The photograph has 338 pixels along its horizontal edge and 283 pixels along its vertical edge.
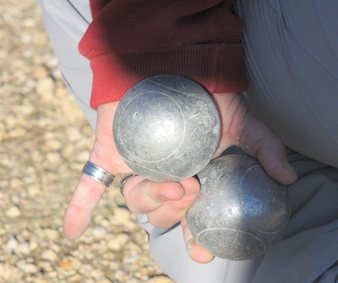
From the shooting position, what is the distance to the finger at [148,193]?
1.40 m

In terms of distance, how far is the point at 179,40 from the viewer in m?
1.43

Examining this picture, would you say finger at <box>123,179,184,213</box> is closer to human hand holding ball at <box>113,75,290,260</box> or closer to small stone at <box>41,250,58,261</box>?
human hand holding ball at <box>113,75,290,260</box>

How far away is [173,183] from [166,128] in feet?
0.44

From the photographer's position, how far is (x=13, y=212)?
2.24 meters

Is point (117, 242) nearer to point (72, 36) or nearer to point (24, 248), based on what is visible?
point (24, 248)

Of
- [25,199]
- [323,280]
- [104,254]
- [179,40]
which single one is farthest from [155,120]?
[25,199]

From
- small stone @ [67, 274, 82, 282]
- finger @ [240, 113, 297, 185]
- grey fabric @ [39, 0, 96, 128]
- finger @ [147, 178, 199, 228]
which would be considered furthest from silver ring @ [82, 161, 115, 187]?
small stone @ [67, 274, 82, 282]

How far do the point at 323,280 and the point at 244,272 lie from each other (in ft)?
0.90

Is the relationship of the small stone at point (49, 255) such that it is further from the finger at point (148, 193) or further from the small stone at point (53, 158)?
the finger at point (148, 193)

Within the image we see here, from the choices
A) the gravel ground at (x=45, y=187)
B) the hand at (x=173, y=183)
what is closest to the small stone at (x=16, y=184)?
the gravel ground at (x=45, y=187)

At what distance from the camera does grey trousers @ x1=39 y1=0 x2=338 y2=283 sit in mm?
1390

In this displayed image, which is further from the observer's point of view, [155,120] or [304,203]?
[304,203]

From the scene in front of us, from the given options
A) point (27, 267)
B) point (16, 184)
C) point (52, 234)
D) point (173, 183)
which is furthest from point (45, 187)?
point (173, 183)

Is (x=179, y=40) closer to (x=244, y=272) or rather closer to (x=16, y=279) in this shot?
(x=244, y=272)
